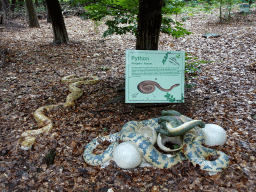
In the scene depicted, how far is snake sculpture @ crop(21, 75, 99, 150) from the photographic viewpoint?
3312mm

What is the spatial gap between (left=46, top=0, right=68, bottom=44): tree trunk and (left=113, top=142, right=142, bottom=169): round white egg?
7622mm

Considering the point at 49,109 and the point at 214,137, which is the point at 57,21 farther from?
the point at 214,137

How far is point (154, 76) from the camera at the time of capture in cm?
→ 365

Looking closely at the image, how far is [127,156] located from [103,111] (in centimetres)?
172

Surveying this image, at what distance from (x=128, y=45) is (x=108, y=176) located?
7158 millimetres

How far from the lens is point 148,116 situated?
3889 mm

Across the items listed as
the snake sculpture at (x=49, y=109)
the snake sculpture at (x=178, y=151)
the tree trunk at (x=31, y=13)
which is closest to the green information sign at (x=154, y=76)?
the snake sculpture at (x=178, y=151)

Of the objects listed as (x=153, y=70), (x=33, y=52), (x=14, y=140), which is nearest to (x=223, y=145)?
(x=153, y=70)

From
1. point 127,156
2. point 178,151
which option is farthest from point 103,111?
point 178,151

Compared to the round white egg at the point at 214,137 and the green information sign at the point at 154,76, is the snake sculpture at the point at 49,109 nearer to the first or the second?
the green information sign at the point at 154,76

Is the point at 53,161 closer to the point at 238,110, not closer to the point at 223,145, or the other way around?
the point at 223,145

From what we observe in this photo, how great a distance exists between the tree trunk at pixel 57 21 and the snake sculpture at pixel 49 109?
12.2 feet

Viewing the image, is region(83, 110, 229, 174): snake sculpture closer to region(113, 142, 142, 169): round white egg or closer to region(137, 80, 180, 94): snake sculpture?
region(113, 142, 142, 169): round white egg

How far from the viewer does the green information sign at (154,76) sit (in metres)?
3.56
